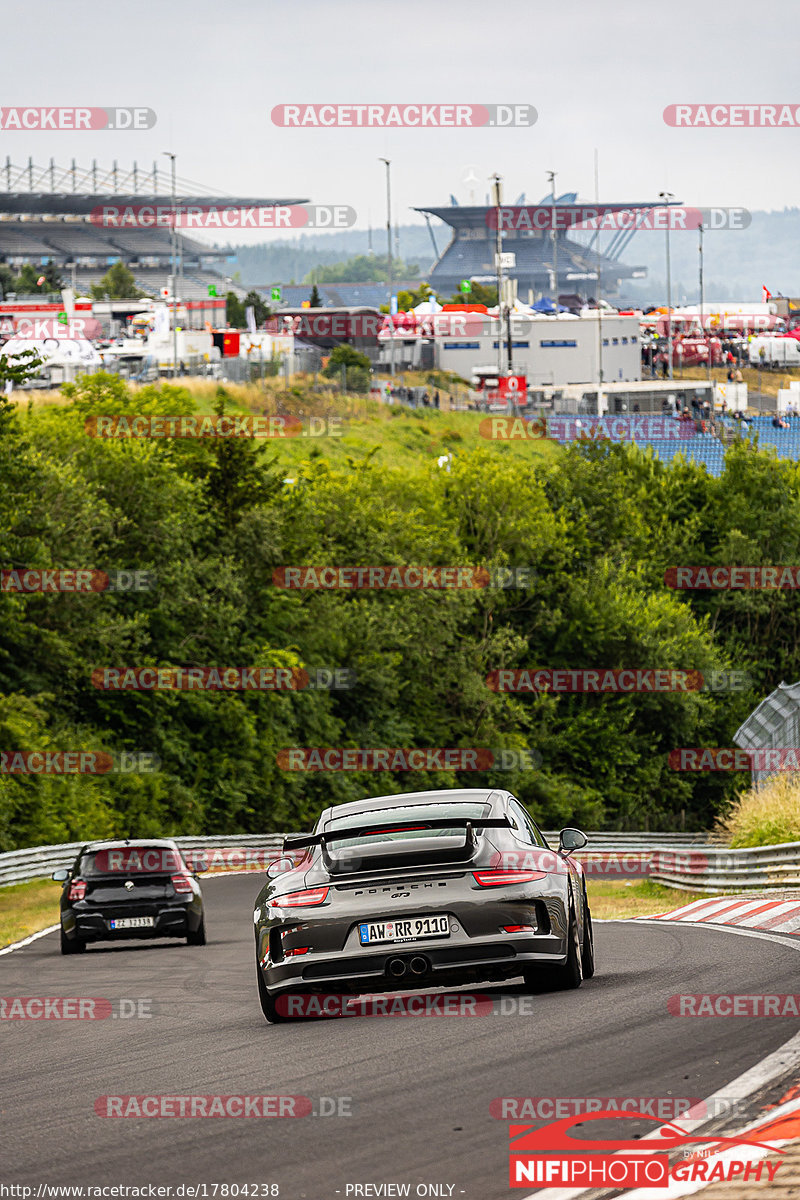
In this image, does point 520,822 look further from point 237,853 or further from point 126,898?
point 237,853

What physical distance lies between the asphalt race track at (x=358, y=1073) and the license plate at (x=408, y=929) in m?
0.46

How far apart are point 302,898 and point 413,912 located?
0.65m

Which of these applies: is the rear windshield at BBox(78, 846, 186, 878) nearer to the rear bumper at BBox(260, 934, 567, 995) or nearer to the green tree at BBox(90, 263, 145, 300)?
the rear bumper at BBox(260, 934, 567, 995)

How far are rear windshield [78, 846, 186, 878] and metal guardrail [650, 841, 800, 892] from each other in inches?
281

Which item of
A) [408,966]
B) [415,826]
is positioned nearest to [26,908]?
[415,826]

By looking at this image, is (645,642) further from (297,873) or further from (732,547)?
(297,873)

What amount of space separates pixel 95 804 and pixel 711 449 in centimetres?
5424

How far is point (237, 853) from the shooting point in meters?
38.5

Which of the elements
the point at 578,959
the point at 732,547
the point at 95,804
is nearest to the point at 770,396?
the point at 732,547

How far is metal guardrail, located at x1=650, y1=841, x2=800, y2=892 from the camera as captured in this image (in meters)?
19.6

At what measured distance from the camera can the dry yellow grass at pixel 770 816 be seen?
2228 cm

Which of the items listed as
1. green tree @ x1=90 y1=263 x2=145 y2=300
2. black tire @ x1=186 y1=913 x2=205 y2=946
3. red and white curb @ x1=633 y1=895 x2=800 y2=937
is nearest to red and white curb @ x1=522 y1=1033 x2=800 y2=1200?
red and white curb @ x1=633 y1=895 x2=800 y2=937

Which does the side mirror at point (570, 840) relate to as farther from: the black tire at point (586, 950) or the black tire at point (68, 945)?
the black tire at point (68, 945)

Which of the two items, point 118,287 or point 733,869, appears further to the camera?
point 118,287
